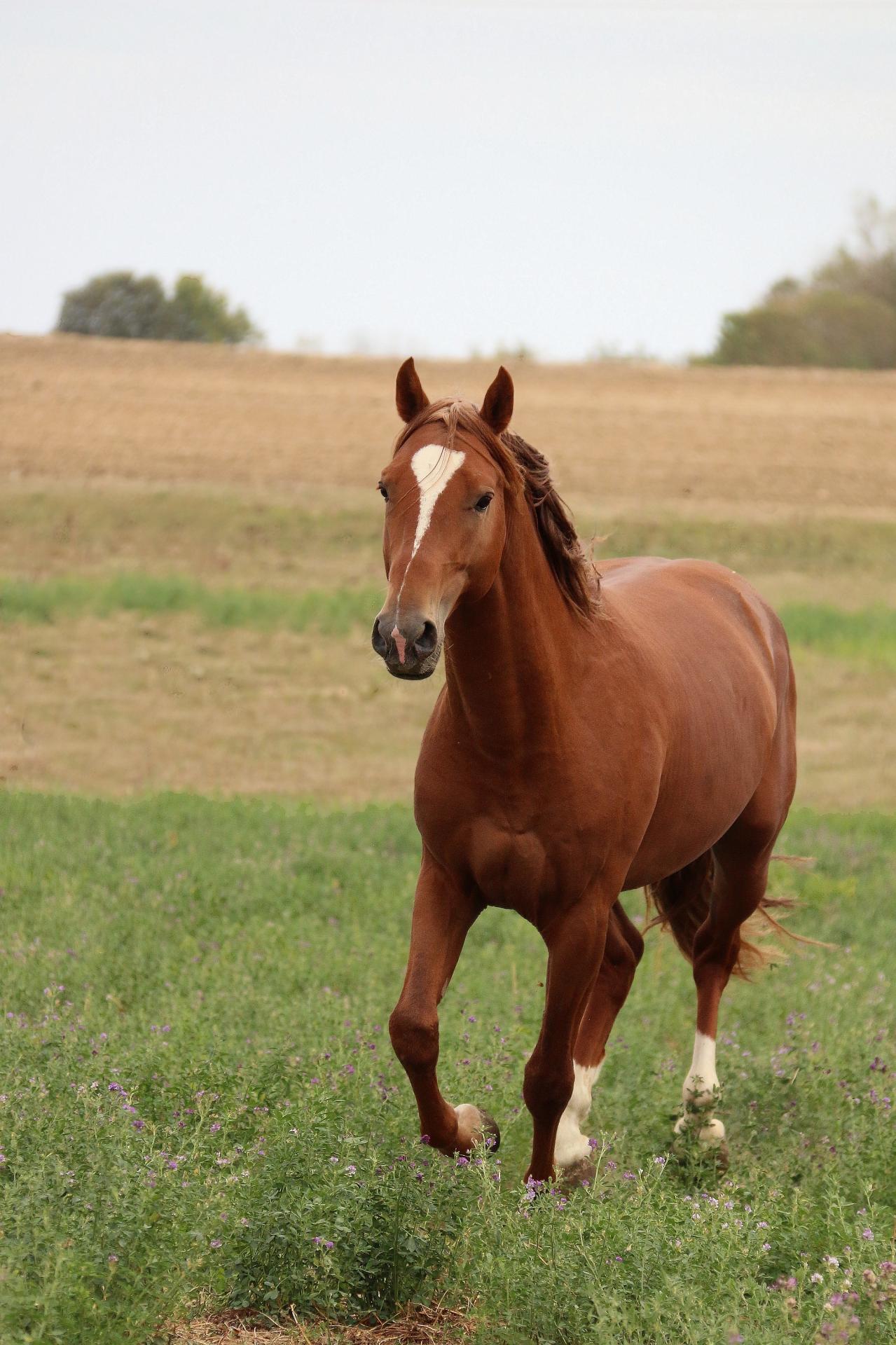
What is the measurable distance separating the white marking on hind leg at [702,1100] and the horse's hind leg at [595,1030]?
332mm

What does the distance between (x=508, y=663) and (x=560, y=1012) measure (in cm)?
106

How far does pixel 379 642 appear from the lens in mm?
3588

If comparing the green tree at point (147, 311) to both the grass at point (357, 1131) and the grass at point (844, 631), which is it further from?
the grass at point (357, 1131)

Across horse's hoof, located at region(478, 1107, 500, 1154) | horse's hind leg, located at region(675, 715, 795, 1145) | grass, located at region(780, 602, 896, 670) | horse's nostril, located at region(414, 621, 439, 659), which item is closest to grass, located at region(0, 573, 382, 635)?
grass, located at region(780, 602, 896, 670)

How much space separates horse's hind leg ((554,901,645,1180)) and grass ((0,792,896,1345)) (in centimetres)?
15

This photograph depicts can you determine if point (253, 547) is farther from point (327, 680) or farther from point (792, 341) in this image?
point (792, 341)

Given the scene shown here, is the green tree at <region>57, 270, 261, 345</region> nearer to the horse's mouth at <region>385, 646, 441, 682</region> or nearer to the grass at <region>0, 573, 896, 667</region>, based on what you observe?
the grass at <region>0, 573, 896, 667</region>

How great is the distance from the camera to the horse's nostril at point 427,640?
3617 millimetres

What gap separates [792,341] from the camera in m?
45.5

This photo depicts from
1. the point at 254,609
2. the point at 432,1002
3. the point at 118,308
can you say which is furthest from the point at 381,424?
the point at 432,1002

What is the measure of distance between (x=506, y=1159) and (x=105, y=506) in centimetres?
1966

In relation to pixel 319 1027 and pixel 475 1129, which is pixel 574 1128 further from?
pixel 319 1027

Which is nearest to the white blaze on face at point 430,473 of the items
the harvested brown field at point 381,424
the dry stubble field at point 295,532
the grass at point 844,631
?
the dry stubble field at point 295,532

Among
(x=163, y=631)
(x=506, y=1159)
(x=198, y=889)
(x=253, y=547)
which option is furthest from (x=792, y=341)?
(x=506, y=1159)
